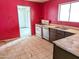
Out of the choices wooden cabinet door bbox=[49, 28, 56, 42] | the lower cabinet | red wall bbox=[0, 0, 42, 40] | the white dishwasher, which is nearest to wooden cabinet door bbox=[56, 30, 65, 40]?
the lower cabinet

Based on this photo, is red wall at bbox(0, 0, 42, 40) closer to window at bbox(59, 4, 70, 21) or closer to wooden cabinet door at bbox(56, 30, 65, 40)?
window at bbox(59, 4, 70, 21)

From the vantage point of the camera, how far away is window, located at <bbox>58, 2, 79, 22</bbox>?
3.10 metres

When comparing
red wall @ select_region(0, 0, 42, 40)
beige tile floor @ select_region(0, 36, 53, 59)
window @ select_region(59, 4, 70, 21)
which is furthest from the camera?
red wall @ select_region(0, 0, 42, 40)

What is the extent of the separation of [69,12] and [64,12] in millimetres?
337

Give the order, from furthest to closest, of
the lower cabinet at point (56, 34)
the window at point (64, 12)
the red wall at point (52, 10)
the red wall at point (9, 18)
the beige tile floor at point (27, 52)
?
the red wall at point (52, 10) → the red wall at point (9, 18) → the window at point (64, 12) → the lower cabinet at point (56, 34) → the beige tile floor at point (27, 52)

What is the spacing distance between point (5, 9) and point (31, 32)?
7.22 feet

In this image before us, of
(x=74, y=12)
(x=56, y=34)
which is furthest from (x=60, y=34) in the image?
(x=74, y=12)

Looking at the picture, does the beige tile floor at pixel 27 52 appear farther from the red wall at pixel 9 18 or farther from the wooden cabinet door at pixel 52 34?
the red wall at pixel 9 18

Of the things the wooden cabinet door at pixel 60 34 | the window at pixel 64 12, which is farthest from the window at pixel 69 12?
the wooden cabinet door at pixel 60 34

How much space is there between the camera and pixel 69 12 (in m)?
3.38

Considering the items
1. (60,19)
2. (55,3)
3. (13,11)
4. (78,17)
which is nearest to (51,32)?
(60,19)

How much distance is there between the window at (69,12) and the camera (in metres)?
3.10

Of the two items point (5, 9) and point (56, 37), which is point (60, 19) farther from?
point (5, 9)

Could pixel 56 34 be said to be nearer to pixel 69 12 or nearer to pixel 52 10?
pixel 69 12
